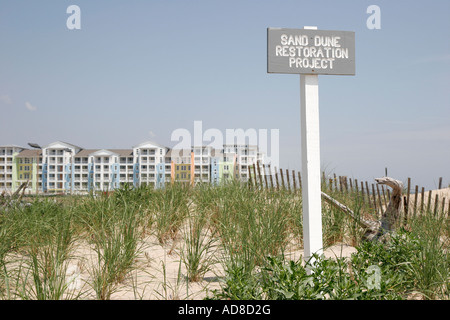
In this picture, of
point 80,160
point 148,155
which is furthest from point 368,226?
point 80,160

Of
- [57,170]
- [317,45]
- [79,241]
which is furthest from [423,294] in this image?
[57,170]

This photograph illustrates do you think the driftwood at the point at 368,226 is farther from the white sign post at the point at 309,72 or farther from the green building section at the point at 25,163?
the green building section at the point at 25,163

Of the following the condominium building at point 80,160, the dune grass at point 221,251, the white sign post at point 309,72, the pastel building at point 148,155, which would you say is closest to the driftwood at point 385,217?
the dune grass at point 221,251

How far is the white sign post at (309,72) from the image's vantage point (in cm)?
350

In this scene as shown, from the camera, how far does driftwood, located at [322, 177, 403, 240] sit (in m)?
4.76

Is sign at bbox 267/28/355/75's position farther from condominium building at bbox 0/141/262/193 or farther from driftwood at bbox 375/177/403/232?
condominium building at bbox 0/141/262/193

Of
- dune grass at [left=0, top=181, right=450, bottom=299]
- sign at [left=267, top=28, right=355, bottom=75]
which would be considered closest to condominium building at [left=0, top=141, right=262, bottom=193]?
dune grass at [left=0, top=181, right=450, bottom=299]

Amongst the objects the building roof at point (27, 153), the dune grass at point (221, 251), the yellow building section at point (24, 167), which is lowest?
the dune grass at point (221, 251)

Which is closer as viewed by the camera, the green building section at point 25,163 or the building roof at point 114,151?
the green building section at point 25,163

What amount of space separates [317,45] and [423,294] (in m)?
2.74

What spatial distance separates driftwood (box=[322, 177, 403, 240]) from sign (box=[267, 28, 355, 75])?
200 centimetres

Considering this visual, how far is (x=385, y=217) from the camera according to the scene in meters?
4.98

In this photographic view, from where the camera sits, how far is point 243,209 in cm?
473
